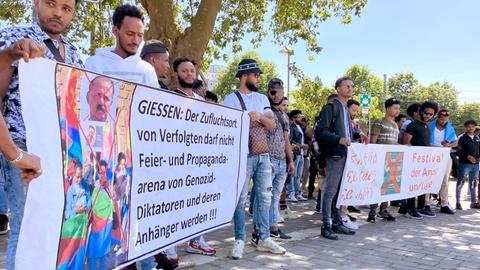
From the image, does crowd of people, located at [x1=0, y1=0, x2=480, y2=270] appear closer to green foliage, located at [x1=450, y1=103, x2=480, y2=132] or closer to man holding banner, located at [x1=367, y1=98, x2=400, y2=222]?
man holding banner, located at [x1=367, y1=98, x2=400, y2=222]

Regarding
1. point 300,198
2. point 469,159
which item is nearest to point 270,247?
point 300,198

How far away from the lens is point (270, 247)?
16.0 ft

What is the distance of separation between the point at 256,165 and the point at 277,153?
0.62 m

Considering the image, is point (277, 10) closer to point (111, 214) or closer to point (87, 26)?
point (87, 26)

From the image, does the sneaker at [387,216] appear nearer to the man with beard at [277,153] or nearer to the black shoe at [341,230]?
the black shoe at [341,230]

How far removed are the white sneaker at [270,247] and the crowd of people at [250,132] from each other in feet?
0.04

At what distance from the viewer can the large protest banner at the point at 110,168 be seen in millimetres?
2195

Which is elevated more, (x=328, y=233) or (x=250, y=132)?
(x=250, y=132)

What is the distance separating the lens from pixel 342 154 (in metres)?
5.91

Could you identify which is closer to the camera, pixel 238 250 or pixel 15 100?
pixel 15 100

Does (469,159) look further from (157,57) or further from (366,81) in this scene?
(366,81)

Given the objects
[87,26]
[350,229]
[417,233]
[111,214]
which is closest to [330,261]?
[350,229]

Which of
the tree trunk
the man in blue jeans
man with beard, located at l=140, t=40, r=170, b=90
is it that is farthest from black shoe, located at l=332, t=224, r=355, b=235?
the man in blue jeans

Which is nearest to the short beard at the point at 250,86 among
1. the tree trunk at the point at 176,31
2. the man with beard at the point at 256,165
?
the man with beard at the point at 256,165
